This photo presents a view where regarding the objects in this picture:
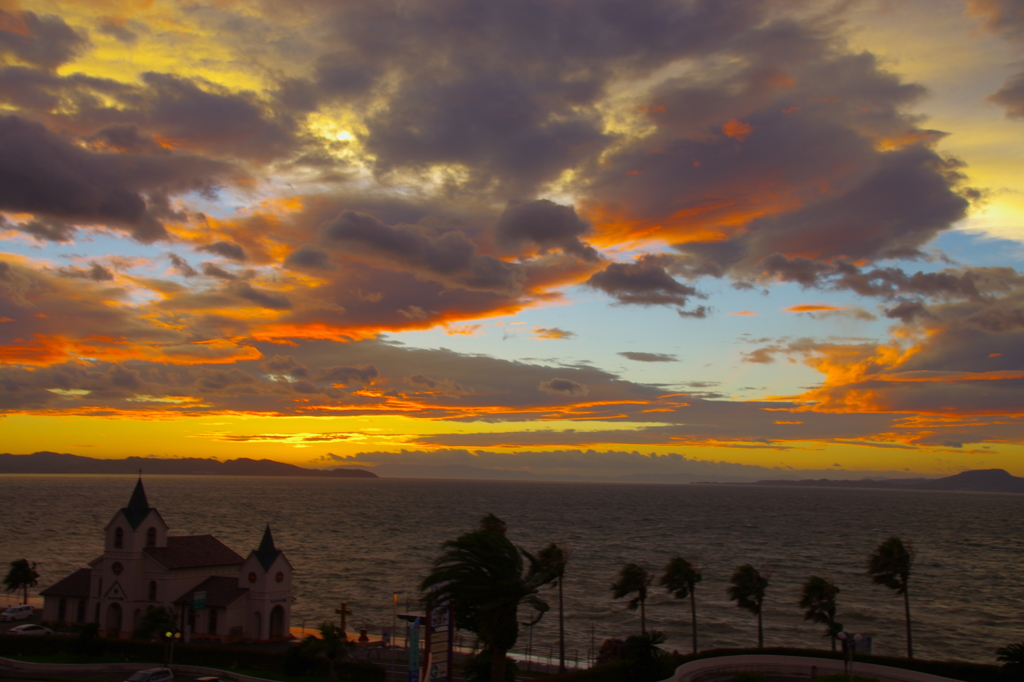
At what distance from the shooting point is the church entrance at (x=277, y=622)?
6022 cm

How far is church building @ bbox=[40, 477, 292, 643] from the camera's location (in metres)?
59.3

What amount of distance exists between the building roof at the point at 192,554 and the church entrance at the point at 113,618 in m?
5.13

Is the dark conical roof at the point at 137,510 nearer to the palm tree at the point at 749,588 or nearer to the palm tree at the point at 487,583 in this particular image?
the palm tree at the point at 487,583

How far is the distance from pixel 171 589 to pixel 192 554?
3911mm

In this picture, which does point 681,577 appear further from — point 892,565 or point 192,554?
point 192,554

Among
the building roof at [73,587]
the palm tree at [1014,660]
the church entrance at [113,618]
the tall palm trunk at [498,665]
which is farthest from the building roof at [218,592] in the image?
the palm tree at [1014,660]

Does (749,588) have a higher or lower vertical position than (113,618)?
higher

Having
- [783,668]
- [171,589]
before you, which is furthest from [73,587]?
[783,668]

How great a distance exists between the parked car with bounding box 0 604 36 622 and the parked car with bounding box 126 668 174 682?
3256cm

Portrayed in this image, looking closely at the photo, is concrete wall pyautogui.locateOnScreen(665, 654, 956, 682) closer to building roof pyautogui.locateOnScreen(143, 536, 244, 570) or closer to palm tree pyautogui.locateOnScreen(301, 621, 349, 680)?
palm tree pyautogui.locateOnScreen(301, 621, 349, 680)

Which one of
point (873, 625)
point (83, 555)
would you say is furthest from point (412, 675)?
point (83, 555)

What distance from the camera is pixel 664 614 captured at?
3583 inches

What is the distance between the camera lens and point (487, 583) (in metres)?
34.7

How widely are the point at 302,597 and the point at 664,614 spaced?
1840 inches
